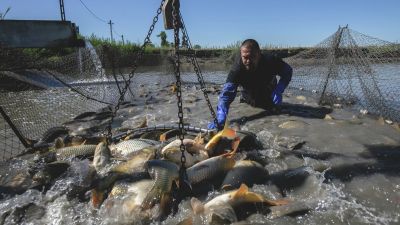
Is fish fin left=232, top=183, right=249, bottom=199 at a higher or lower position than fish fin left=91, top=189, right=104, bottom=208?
higher

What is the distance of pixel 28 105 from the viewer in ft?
33.5

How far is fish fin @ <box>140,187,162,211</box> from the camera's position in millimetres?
3736

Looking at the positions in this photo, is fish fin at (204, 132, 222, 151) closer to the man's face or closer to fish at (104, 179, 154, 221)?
fish at (104, 179, 154, 221)

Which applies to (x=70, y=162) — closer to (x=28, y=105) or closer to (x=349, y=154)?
(x=349, y=154)

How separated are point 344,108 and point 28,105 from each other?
8.35 metres

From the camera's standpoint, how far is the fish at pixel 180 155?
458 cm

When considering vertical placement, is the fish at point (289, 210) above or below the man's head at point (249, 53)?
below

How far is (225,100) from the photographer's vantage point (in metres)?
6.96

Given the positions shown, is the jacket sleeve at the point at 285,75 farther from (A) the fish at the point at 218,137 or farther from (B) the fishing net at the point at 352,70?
(A) the fish at the point at 218,137

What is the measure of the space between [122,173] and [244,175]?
1.43m

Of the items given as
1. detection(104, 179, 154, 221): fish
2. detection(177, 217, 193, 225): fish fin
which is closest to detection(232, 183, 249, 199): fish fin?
detection(177, 217, 193, 225): fish fin

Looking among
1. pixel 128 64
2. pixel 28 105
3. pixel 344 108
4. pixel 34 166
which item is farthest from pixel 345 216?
pixel 128 64

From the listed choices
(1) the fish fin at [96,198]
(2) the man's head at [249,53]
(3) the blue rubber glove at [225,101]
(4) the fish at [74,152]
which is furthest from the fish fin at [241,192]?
(2) the man's head at [249,53]

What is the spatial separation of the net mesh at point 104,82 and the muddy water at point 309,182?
4.83 feet
